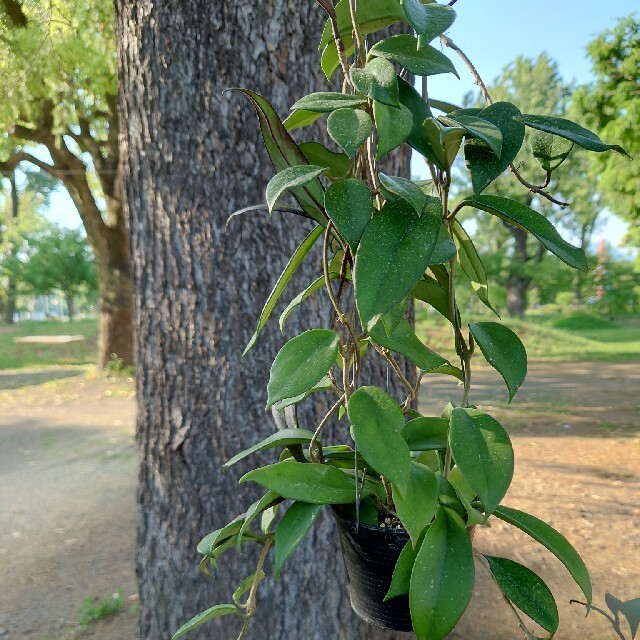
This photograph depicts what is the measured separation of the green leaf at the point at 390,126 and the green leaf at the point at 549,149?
0.49 ft

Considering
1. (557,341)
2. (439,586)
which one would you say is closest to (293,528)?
(439,586)

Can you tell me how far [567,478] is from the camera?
11.0ft

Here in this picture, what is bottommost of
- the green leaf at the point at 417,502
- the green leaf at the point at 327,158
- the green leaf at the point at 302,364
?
the green leaf at the point at 417,502

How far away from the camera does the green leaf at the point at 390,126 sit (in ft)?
1.54

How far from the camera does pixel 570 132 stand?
1.73 feet

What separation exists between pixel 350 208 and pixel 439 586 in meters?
0.30

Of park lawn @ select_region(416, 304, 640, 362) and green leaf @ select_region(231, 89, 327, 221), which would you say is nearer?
green leaf @ select_region(231, 89, 327, 221)

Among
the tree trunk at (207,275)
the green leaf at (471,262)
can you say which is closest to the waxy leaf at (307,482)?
the green leaf at (471,262)

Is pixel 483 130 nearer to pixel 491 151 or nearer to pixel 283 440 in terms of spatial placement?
pixel 491 151

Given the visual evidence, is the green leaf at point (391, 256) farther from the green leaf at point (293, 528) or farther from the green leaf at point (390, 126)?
the green leaf at point (293, 528)

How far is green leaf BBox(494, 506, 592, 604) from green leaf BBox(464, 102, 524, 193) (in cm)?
31

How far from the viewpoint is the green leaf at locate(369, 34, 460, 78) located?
0.52 m

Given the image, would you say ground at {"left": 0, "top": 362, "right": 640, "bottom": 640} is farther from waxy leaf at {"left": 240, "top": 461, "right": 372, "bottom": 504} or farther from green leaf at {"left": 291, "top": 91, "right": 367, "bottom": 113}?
green leaf at {"left": 291, "top": 91, "right": 367, "bottom": 113}

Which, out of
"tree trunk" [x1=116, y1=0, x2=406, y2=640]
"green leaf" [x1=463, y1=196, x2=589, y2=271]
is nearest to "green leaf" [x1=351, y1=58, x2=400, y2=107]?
"green leaf" [x1=463, y1=196, x2=589, y2=271]
